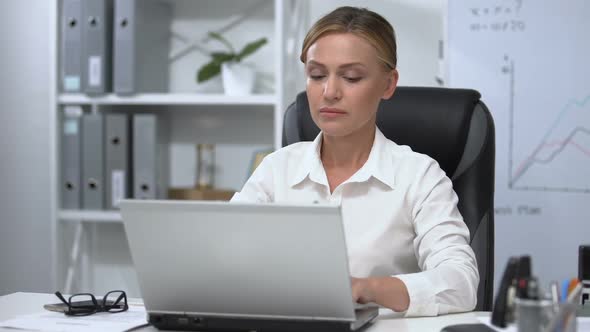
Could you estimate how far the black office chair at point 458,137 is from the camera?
1483 millimetres

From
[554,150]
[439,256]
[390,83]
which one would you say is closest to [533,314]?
[439,256]

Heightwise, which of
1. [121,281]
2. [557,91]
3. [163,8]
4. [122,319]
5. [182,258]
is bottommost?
[121,281]

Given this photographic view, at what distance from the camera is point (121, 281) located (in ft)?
9.81

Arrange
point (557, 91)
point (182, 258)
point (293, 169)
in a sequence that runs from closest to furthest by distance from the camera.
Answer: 1. point (182, 258)
2. point (293, 169)
3. point (557, 91)

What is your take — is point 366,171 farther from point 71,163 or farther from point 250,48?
point 71,163

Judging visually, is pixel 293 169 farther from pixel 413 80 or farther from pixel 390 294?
pixel 413 80

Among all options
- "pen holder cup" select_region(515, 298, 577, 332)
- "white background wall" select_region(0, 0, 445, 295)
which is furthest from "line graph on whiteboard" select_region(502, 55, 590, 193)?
"pen holder cup" select_region(515, 298, 577, 332)

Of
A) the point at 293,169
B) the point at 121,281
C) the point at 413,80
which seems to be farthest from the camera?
the point at 121,281

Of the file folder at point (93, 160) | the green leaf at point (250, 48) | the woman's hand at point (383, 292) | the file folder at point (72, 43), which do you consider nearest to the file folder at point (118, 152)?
the file folder at point (93, 160)

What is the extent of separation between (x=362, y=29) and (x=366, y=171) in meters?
0.26

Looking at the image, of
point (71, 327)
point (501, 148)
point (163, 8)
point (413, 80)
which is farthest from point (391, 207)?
point (163, 8)

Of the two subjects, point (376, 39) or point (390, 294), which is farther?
point (376, 39)

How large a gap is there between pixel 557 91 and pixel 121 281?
1757 millimetres

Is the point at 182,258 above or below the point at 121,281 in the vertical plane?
above
